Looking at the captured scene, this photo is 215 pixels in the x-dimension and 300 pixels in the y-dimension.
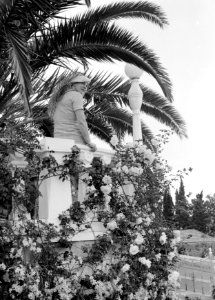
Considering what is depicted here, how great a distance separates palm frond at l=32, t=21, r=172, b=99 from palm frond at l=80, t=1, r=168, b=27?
16 centimetres

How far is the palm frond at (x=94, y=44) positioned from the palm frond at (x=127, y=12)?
159 millimetres

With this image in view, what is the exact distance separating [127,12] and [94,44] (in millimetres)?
887

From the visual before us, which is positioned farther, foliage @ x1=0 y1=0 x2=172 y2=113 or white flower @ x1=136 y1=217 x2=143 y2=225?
foliage @ x1=0 y1=0 x2=172 y2=113

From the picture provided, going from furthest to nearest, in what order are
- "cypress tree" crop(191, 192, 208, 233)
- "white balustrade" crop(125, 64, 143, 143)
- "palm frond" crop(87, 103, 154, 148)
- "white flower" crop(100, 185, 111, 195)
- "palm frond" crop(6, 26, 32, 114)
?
"cypress tree" crop(191, 192, 208, 233)
"palm frond" crop(87, 103, 154, 148)
"white balustrade" crop(125, 64, 143, 143)
"palm frond" crop(6, 26, 32, 114)
"white flower" crop(100, 185, 111, 195)

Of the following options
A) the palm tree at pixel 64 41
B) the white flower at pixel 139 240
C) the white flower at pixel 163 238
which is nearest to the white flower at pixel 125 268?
the white flower at pixel 139 240

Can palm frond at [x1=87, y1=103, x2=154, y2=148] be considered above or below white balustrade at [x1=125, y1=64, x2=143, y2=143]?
above

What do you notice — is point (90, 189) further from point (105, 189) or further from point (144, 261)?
point (144, 261)

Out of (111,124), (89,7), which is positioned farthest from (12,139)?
(111,124)

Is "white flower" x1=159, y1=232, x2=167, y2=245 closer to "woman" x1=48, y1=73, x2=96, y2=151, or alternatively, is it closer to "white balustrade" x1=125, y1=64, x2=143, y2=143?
"woman" x1=48, y1=73, x2=96, y2=151

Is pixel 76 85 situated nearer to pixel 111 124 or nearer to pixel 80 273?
pixel 80 273

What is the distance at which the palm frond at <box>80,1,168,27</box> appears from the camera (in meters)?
6.43

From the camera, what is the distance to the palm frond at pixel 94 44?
20.7 ft

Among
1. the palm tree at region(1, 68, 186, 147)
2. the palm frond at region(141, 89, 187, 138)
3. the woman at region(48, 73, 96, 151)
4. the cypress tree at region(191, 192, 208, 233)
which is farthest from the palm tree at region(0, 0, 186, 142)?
the cypress tree at region(191, 192, 208, 233)

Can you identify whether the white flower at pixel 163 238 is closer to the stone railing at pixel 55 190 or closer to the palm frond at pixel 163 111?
the stone railing at pixel 55 190
